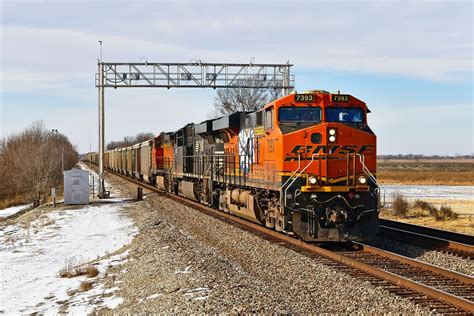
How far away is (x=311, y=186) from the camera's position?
1209cm

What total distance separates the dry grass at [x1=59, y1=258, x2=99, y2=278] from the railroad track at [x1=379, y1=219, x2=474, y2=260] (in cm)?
751

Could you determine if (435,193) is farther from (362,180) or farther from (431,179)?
(362,180)

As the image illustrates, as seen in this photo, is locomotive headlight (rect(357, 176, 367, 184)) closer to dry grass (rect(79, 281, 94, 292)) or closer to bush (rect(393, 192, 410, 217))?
dry grass (rect(79, 281, 94, 292))

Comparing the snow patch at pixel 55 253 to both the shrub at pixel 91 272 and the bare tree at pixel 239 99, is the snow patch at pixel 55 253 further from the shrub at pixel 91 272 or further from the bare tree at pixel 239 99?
the bare tree at pixel 239 99

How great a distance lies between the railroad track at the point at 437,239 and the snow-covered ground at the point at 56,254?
23.3 ft

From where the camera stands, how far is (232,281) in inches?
349

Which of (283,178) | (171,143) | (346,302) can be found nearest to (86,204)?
(171,143)

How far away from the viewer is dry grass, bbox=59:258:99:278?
1196 centimetres

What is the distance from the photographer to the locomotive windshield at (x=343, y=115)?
12789 mm

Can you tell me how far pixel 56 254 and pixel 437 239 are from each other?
10.1 metres

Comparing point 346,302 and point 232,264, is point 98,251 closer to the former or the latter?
point 232,264

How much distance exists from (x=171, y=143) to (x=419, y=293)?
976 inches

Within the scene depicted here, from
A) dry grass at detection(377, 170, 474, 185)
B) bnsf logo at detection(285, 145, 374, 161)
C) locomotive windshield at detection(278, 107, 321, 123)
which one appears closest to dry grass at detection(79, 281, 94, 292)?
bnsf logo at detection(285, 145, 374, 161)

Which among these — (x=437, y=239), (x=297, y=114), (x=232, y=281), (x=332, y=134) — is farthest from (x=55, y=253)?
(x=437, y=239)
